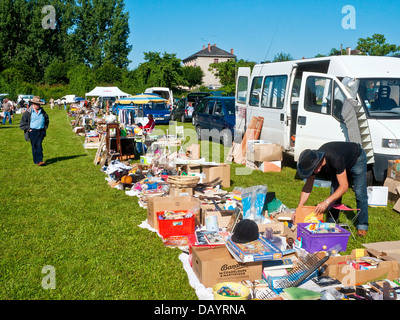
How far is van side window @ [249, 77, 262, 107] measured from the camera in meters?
10.5

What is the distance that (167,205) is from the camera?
217 inches

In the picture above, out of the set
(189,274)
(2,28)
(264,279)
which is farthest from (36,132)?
(2,28)

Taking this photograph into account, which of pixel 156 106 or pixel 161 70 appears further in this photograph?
pixel 161 70

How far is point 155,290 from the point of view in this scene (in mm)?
3732

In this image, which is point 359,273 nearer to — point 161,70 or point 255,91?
point 255,91

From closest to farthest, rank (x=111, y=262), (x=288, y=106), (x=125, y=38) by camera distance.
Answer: (x=111, y=262), (x=288, y=106), (x=125, y=38)

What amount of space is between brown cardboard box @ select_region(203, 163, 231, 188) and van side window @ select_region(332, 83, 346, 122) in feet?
7.95

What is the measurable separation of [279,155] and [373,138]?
8.96ft

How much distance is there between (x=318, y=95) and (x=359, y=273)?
5.17 meters

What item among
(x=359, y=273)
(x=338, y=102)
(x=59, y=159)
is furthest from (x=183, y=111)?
(x=359, y=273)

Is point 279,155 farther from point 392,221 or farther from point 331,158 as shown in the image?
point 331,158

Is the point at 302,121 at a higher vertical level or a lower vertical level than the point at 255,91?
lower

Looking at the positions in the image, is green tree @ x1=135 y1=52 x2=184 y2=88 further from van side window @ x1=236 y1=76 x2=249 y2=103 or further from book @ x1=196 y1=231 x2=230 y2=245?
book @ x1=196 y1=231 x2=230 y2=245

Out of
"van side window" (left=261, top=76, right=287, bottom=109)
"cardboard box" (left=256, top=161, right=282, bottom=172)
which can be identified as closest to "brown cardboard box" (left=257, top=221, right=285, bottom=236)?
"cardboard box" (left=256, top=161, right=282, bottom=172)
